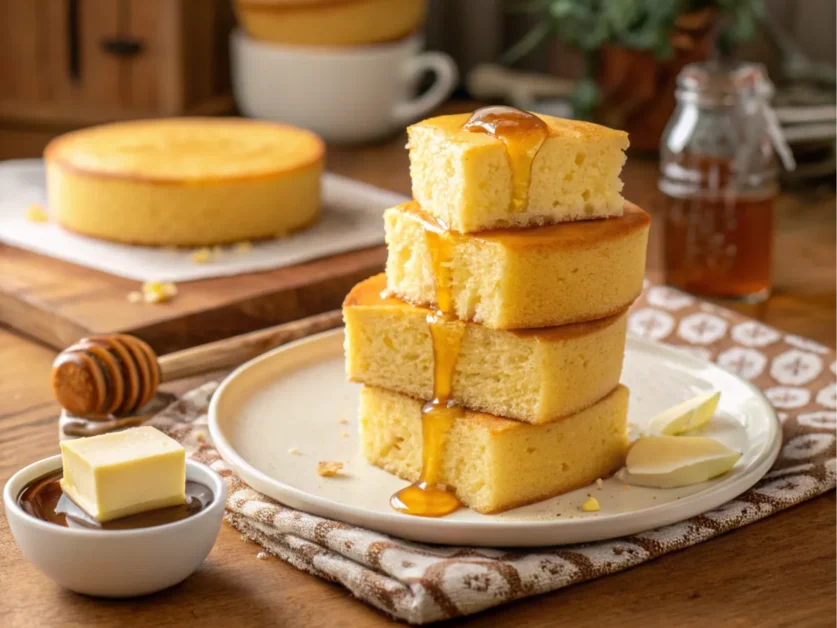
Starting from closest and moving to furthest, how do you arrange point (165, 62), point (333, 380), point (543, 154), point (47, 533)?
point (47, 533) < point (543, 154) < point (333, 380) < point (165, 62)

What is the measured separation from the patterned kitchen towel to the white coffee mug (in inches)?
51.7

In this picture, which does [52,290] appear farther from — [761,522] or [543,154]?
[761,522]

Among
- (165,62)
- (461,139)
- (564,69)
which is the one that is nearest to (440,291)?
(461,139)

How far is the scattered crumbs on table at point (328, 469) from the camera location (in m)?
1.29

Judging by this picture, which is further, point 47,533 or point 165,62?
point 165,62

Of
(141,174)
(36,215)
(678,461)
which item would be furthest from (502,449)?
(36,215)

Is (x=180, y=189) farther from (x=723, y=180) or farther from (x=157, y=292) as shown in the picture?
(x=723, y=180)

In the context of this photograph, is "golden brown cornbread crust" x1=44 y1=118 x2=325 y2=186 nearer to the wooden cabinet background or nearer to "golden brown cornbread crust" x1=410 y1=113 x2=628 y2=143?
the wooden cabinet background

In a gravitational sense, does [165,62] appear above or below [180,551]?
above

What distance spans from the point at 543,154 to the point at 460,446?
1.01 ft

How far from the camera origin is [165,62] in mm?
2713

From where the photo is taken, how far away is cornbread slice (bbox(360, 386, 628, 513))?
4.00 ft

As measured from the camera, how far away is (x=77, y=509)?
3.51ft

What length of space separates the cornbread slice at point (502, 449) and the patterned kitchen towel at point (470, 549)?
0.10 meters
